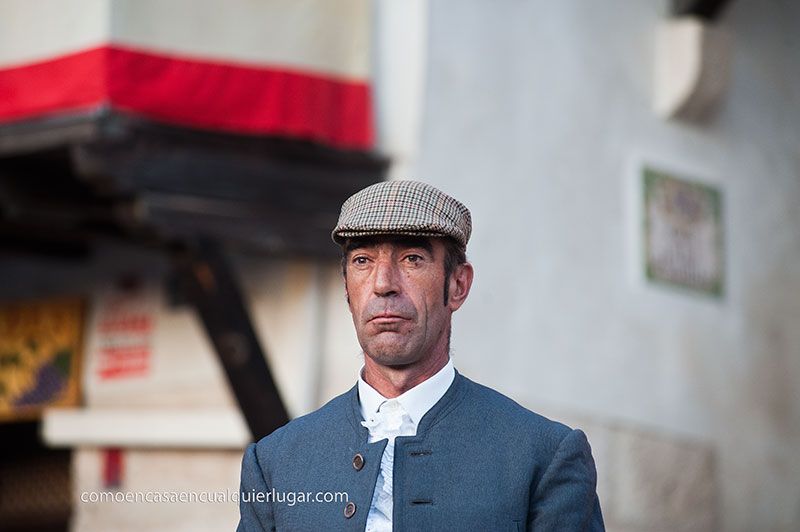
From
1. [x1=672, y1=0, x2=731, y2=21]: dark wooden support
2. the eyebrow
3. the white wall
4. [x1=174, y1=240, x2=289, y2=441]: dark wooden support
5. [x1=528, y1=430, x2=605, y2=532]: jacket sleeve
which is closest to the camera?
[x1=528, y1=430, x2=605, y2=532]: jacket sleeve

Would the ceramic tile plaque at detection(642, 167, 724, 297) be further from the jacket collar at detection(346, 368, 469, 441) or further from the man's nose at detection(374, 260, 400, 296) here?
the man's nose at detection(374, 260, 400, 296)

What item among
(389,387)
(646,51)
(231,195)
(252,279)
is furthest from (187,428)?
(389,387)

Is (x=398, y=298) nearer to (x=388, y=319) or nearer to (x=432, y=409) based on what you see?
(x=388, y=319)

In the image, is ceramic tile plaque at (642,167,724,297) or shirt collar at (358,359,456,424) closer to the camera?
shirt collar at (358,359,456,424)

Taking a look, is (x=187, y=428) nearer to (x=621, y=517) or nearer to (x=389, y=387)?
(x=621, y=517)

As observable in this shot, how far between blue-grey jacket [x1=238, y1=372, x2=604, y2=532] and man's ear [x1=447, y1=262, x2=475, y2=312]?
0.15m

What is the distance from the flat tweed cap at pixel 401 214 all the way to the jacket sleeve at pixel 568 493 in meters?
0.42

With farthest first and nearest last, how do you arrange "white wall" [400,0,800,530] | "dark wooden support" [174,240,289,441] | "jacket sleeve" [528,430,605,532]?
1. "white wall" [400,0,800,530]
2. "dark wooden support" [174,240,289,441]
3. "jacket sleeve" [528,430,605,532]

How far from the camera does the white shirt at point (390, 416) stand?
2555mm

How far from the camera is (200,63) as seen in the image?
595 centimetres

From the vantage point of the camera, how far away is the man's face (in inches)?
100

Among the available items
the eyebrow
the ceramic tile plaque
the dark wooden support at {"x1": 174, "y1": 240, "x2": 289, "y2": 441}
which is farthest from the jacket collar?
the ceramic tile plaque

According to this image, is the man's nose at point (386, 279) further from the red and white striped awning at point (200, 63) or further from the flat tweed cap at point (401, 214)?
the red and white striped awning at point (200, 63)

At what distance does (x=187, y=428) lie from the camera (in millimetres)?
6695
